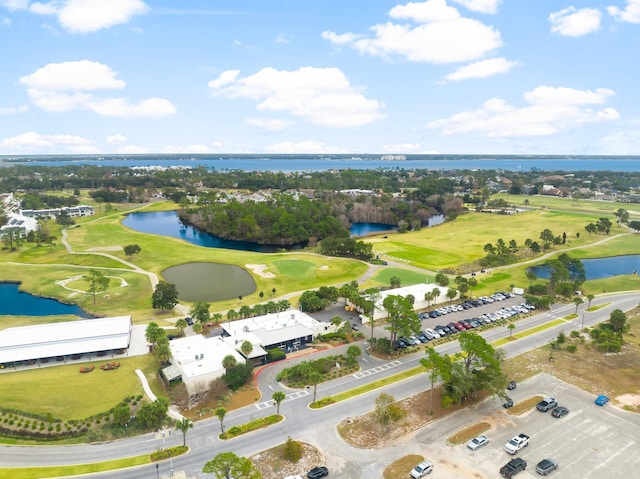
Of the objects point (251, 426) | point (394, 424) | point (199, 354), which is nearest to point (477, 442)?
point (394, 424)

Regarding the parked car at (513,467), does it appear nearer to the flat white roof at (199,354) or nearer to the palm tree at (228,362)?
the palm tree at (228,362)

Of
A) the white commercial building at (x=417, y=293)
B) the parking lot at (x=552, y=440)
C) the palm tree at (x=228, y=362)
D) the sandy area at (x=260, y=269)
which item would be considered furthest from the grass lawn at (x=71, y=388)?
the sandy area at (x=260, y=269)

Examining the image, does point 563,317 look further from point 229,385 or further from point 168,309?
point 168,309

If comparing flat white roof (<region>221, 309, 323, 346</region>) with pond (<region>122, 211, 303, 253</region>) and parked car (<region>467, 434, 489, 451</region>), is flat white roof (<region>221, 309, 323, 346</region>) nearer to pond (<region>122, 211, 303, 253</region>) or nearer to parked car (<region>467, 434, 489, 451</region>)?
parked car (<region>467, 434, 489, 451</region>)

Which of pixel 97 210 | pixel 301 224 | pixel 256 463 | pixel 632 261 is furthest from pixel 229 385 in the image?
pixel 97 210

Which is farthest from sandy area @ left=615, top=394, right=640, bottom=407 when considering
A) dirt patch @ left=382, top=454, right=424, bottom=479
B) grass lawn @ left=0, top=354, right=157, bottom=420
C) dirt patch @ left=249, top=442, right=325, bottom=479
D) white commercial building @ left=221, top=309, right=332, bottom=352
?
grass lawn @ left=0, top=354, right=157, bottom=420

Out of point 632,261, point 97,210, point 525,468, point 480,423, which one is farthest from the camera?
point 97,210

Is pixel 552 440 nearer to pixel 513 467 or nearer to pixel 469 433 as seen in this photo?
pixel 513 467

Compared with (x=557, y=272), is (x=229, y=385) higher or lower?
lower
